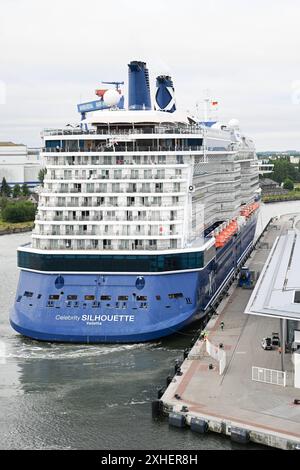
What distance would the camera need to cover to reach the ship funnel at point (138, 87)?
51562 millimetres

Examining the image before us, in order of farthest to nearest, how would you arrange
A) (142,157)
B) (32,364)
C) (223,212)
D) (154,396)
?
(223,212)
(142,157)
(32,364)
(154,396)

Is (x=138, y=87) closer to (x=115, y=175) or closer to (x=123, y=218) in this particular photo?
(x=115, y=175)

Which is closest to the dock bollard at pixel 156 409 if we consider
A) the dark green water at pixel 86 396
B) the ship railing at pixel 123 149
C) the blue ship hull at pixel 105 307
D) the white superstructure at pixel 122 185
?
the dark green water at pixel 86 396

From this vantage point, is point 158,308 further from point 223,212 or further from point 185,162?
point 223,212

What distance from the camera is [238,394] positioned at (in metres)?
31.5

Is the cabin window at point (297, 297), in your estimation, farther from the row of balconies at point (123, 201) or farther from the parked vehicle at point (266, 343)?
the row of balconies at point (123, 201)

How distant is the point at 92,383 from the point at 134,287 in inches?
264

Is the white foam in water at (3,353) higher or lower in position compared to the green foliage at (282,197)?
higher

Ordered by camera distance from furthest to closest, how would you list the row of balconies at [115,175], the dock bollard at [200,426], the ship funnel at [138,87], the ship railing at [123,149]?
1. the ship funnel at [138,87]
2. the ship railing at [123,149]
3. the row of balconies at [115,175]
4. the dock bollard at [200,426]

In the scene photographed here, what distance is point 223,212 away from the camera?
203 feet

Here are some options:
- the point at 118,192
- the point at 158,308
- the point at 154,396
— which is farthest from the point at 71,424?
the point at 118,192

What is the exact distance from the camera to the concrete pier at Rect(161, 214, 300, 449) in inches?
1095

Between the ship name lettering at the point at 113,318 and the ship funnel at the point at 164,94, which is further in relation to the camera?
the ship funnel at the point at 164,94

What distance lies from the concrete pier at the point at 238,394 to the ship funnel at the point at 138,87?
16.7 metres
